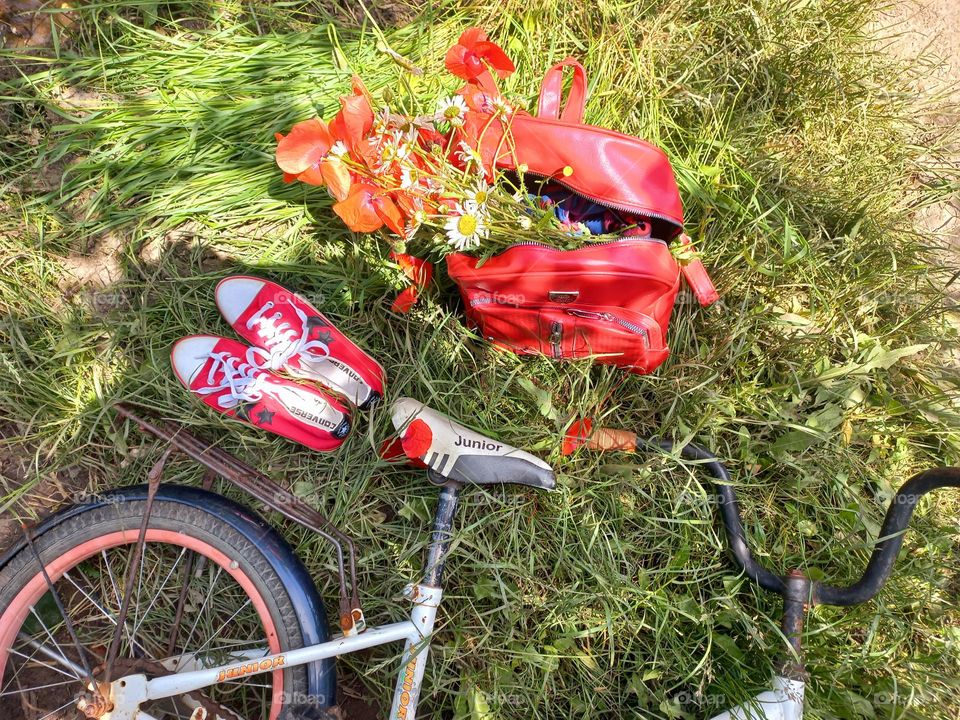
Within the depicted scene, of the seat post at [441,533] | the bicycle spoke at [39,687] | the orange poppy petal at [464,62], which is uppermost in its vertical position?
the orange poppy petal at [464,62]

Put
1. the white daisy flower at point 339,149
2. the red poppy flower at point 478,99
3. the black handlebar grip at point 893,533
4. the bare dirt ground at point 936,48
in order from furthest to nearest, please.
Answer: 1. the bare dirt ground at point 936,48
2. the red poppy flower at point 478,99
3. the white daisy flower at point 339,149
4. the black handlebar grip at point 893,533

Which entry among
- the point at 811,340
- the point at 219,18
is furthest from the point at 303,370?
the point at 811,340

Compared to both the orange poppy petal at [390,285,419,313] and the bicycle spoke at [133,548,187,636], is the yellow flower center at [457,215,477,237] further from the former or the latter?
the bicycle spoke at [133,548,187,636]

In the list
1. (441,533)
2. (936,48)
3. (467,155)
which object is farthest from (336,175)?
(936,48)

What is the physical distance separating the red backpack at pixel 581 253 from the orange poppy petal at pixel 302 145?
44 centimetres

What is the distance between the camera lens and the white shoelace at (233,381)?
1.94 m

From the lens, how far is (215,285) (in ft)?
6.88

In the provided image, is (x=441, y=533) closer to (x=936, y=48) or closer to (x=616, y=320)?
(x=616, y=320)

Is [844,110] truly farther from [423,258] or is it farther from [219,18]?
[219,18]

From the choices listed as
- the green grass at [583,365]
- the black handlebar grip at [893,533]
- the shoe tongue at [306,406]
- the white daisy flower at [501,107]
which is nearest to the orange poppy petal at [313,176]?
the green grass at [583,365]

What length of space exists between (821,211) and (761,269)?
43 centimetres

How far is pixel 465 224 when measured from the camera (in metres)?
1.73

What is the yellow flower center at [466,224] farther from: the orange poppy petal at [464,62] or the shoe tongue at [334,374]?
the shoe tongue at [334,374]

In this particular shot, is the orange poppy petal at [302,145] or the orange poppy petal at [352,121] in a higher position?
the orange poppy petal at [352,121]
